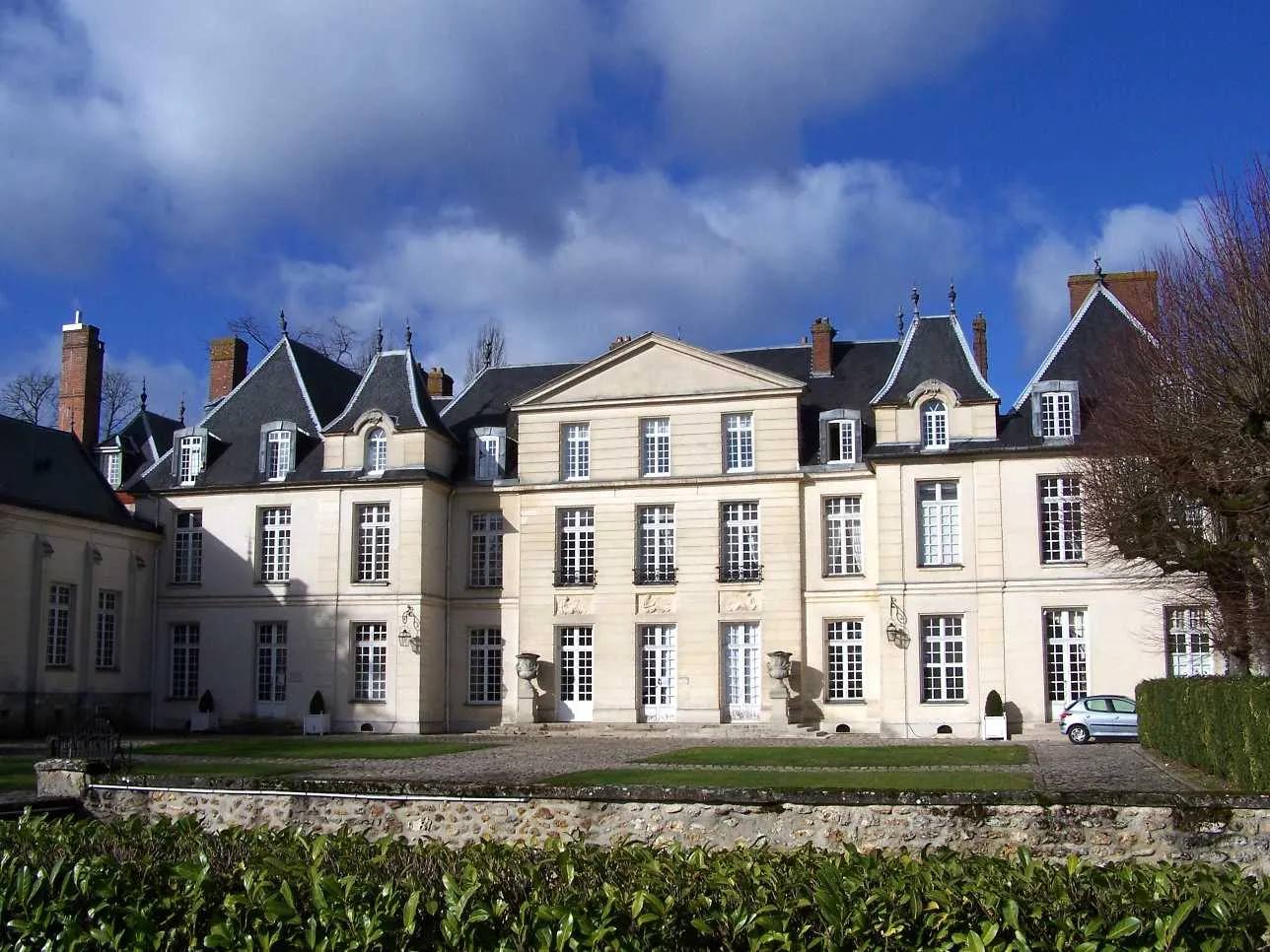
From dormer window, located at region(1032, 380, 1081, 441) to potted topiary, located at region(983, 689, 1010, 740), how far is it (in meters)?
5.80

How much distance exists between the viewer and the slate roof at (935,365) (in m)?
28.9

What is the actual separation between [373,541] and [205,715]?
5810 millimetres

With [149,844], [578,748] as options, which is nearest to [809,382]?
[578,748]

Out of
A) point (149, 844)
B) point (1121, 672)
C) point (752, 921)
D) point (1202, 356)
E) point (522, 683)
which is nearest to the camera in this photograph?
point (752, 921)

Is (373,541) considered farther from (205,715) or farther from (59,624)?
(59,624)

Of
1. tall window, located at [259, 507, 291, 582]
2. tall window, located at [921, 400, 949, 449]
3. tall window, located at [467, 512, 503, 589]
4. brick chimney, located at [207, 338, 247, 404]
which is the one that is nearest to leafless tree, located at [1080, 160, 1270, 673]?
tall window, located at [921, 400, 949, 449]

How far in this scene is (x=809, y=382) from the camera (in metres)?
32.2

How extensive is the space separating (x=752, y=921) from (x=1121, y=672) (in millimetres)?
23582

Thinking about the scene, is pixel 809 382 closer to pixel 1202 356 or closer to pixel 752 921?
pixel 1202 356

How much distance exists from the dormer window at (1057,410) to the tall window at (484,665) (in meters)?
13.5

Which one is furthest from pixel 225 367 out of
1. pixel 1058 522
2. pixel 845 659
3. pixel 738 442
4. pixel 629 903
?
pixel 629 903

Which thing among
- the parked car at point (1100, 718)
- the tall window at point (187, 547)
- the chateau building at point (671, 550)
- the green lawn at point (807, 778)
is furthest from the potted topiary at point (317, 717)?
the parked car at point (1100, 718)

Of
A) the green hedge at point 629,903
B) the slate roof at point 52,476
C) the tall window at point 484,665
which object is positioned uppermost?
the slate roof at point 52,476

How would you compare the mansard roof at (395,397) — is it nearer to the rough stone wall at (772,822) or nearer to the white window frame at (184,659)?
the white window frame at (184,659)
